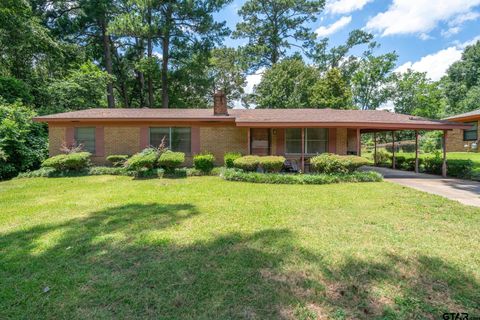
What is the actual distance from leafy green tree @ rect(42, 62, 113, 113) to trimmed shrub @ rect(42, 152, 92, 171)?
25.0ft

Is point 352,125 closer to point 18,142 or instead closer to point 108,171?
point 108,171

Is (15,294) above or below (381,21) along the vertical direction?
below

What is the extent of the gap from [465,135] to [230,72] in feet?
73.2

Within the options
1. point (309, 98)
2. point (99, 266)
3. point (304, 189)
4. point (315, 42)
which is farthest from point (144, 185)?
point (315, 42)

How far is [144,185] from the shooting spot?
898cm

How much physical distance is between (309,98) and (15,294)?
1038 inches

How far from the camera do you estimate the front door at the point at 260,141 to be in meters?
13.4

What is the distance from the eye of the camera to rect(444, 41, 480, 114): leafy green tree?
36.3m

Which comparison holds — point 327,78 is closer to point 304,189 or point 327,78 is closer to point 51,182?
point 304,189

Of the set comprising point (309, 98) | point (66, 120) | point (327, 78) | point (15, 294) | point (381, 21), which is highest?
point (381, 21)

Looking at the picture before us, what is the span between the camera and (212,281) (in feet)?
9.42

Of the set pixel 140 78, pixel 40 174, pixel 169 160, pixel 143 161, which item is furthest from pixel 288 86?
pixel 40 174

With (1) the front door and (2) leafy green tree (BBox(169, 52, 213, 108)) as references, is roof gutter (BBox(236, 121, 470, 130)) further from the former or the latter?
(2) leafy green tree (BBox(169, 52, 213, 108))

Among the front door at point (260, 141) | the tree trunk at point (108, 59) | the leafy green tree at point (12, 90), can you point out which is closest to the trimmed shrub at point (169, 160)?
the front door at point (260, 141)
